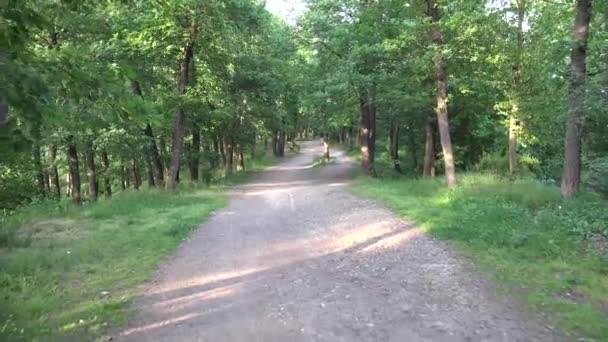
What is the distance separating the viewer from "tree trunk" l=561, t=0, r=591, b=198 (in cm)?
1028

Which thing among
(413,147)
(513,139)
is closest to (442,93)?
(513,139)

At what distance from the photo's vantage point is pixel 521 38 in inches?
714

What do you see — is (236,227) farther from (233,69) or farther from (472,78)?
(233,69)

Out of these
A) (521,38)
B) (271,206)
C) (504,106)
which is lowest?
(271,206)

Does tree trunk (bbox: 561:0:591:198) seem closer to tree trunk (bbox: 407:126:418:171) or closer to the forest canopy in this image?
the forest canopy

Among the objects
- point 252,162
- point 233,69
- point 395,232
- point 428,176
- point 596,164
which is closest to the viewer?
point 395,232

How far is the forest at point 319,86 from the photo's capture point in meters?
4.64

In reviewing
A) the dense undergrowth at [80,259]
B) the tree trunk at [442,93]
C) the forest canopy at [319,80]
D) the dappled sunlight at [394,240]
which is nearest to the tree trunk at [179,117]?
the forest canopy at [319,80]

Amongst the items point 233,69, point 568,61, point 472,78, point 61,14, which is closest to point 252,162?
point 233,69

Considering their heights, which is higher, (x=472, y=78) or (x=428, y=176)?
(x=472, y=78)

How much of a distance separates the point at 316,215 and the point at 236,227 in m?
2.41

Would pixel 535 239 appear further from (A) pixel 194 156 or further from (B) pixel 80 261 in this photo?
(A) pixel 194 156

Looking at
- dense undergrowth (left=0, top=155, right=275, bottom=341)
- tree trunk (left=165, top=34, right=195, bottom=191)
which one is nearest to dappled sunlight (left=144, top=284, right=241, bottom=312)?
dense undergrowth (left=0, top=155, right=275, bottom=341)

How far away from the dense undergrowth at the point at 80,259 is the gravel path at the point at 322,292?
0.45m
